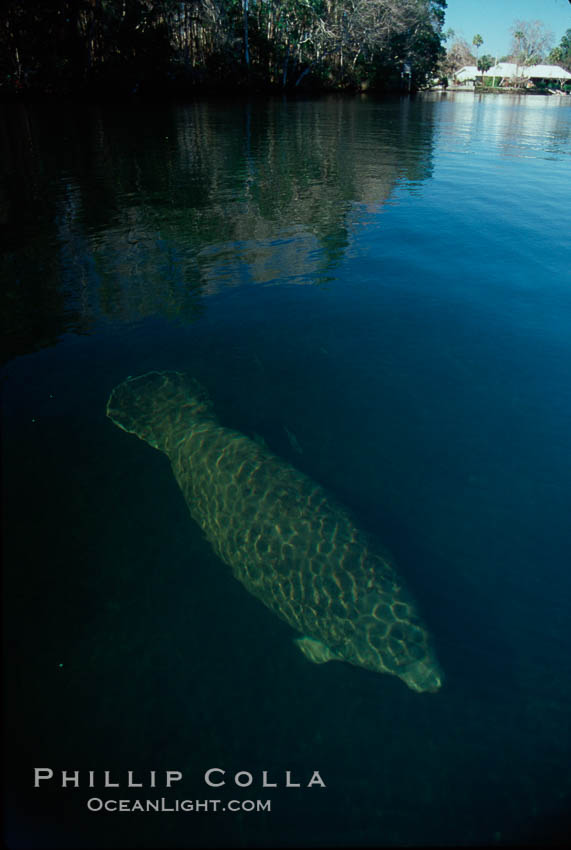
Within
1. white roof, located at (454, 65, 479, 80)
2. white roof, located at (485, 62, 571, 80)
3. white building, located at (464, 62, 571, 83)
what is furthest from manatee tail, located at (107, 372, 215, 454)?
white roof, located at (454, 65, 479, 80)

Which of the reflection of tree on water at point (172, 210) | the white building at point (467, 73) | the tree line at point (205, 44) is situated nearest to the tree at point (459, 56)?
the white building at point (467, 73)

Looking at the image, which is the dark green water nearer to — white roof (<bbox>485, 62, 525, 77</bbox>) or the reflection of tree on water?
the reflection of tree on water

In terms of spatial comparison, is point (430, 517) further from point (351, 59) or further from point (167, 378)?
point (351, 59)

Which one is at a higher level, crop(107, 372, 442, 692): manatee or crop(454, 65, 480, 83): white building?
crop(454, 65, 480, 83): white building

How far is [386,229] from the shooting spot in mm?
9023

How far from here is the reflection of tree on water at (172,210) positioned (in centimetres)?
648

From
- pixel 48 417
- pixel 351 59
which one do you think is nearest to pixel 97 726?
pixel 48 417

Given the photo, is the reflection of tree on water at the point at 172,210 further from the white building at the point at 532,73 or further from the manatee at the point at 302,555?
the white building at the point at 532,73

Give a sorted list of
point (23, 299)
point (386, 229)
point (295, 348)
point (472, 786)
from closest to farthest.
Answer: point (472, 786) < point (295, 348) < point (23, 299) < point (386, 229)

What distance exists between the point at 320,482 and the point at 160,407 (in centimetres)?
169

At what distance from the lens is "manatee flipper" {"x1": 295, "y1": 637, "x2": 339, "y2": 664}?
2.55 m

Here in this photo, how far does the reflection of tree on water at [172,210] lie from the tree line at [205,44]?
685 inches

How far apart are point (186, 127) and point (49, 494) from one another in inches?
962

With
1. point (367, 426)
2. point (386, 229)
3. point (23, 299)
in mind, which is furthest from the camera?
point (386, 229)
